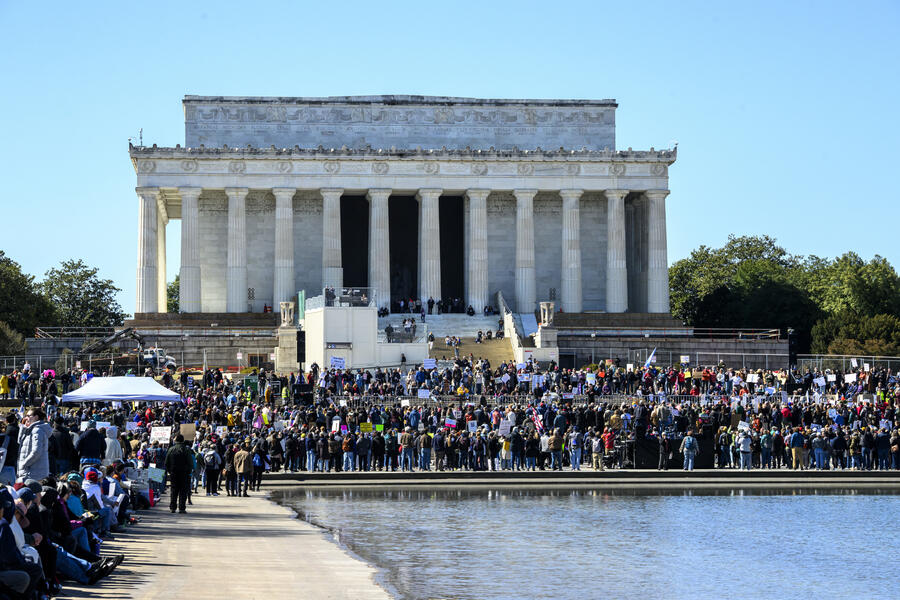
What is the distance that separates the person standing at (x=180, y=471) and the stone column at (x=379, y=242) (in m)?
57.1

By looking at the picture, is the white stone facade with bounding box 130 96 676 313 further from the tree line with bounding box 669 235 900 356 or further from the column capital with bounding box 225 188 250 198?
the tree line with bounding box 669 235 900 356

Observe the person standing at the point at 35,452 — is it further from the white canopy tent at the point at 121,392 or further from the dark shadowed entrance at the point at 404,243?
the dark shadowed entrance at the point at 404,243

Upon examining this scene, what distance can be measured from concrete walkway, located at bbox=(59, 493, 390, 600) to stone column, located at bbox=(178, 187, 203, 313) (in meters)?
57.1

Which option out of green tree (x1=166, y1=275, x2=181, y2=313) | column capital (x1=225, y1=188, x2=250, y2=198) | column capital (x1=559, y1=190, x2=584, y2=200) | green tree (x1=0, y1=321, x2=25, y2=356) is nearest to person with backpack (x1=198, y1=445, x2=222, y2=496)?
green tree (x1=0, y1=321, x2=25, y2=356)

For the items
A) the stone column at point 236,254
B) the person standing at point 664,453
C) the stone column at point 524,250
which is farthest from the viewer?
the stone column at point 524,250

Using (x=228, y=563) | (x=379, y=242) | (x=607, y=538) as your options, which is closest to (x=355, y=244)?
(x=379, y=242)

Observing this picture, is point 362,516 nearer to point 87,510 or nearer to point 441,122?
point 87,510

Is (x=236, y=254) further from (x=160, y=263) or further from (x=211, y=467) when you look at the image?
(x=211, y=467)

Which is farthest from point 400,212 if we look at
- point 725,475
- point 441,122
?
point 725,475

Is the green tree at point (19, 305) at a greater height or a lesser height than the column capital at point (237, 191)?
lesser

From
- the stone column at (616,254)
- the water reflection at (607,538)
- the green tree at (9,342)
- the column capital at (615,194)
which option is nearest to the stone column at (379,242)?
the column capital at (615,194)

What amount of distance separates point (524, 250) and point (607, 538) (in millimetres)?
62256

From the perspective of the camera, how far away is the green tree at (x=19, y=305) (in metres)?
98.4

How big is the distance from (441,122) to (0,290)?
115 feet
